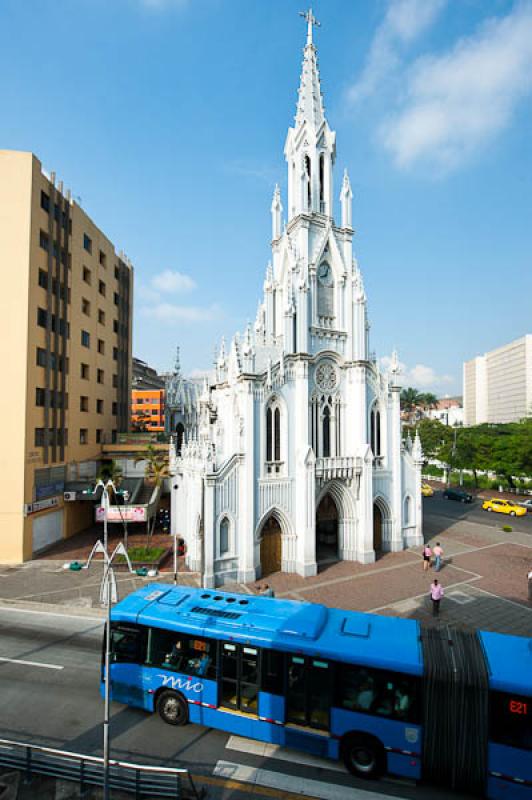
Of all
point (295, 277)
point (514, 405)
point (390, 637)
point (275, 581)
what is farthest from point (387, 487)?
point (514, 405)

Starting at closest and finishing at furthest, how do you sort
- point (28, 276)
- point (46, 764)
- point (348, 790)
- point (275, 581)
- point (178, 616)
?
1. point (46, 764)
2. point (348, 790)
3. point (178, 616)
4. point (275, 581)
5. point (28, 276)

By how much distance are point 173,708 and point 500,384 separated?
176134 millimetres

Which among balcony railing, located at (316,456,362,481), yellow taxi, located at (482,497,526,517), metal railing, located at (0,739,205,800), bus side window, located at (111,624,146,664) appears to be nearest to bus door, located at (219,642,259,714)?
metal railing, located at (0,739,205,800)

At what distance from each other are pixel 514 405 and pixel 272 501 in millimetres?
153586

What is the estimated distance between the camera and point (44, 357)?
29984 millimetres

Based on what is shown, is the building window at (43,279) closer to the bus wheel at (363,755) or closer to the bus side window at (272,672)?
the bus side window at (272,672)

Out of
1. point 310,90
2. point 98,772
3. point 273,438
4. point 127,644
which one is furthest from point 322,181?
point 98,772

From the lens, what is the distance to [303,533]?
24.3 meters

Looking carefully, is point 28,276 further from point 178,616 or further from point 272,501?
point 178,616

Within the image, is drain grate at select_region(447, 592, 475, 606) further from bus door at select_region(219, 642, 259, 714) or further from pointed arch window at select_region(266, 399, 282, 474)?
bus door at select_region(219, 642, 259, 714)

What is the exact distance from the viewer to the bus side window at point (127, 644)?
1121cm

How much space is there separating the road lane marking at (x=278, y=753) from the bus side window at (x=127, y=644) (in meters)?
3.18

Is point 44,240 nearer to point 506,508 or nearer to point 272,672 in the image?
point 272,672

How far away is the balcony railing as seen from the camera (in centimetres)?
2544
